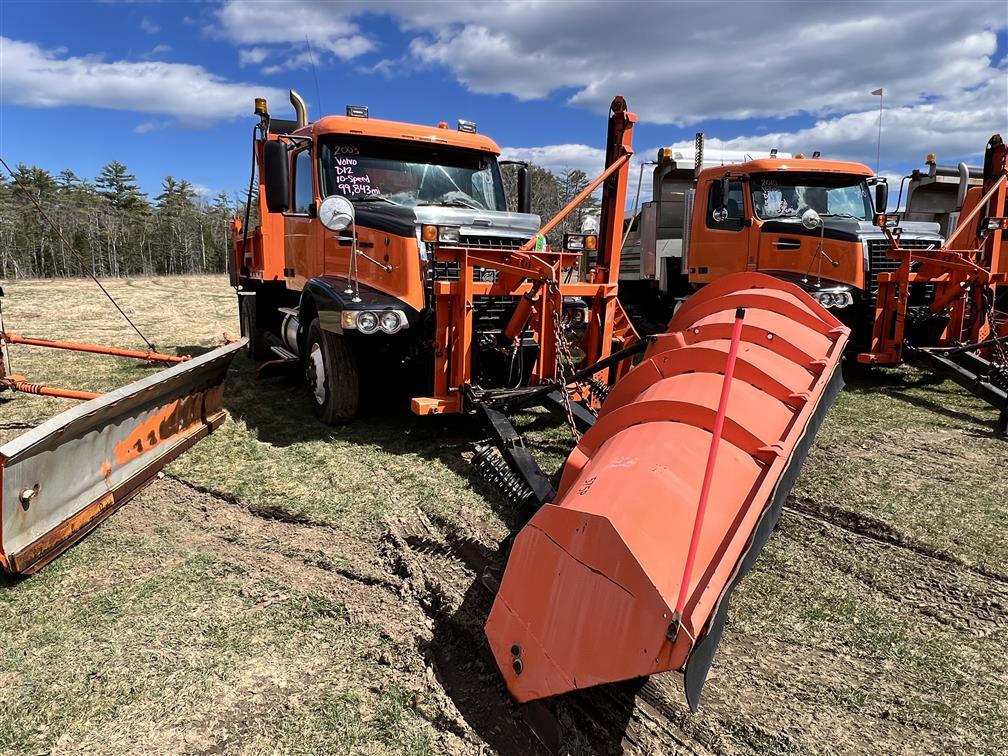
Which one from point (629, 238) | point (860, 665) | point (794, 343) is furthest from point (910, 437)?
point (629, 238)

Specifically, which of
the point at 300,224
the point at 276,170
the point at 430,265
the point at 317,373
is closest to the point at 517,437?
the point at 430,265

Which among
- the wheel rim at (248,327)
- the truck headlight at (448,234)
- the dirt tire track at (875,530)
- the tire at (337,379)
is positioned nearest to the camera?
the dirt tire track at (875,530)

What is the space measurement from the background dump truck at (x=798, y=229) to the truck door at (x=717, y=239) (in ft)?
0.04

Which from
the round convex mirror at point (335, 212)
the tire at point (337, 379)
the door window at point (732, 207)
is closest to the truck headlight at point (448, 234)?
the round convex mirror at point (335, 212)

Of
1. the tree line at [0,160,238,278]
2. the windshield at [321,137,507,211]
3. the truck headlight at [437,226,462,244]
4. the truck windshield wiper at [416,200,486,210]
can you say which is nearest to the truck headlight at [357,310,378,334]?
the truck headlight at [437,226,462,244]

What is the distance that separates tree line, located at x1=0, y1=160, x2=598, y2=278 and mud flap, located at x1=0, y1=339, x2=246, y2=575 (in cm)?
3033

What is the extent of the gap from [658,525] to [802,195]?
794 cm

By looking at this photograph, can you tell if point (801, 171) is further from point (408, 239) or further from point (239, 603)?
point (239, 603)

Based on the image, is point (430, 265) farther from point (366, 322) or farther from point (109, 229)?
point (109, 229)

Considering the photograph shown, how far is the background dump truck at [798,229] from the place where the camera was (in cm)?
799

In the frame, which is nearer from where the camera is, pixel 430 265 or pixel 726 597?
pixel 726 597

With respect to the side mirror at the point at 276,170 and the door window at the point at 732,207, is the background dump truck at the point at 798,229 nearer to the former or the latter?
the door window at the point at 732,207

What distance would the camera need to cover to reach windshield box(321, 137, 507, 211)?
6078 millimetres

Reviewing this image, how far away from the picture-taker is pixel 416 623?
119 inches
